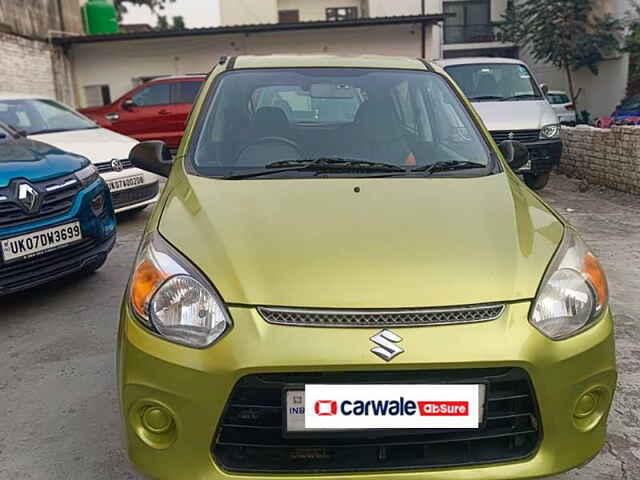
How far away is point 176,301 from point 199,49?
1672 cm

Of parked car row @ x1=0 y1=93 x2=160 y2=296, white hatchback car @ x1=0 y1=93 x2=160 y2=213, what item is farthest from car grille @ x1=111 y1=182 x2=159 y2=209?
parked car row @ x1=0 y1=93 x2=160 y2=296

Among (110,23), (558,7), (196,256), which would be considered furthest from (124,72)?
(196,256)

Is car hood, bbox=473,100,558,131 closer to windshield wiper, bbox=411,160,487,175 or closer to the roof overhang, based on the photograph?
windshield wiper, bbox=411,160,487,175

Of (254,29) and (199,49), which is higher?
(254,29)

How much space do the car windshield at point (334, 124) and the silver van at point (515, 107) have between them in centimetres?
415

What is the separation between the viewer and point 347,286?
1.78 metres

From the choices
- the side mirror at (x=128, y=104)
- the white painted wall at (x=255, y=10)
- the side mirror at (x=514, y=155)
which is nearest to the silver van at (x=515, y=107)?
the side mirror at (x=514, y=155)

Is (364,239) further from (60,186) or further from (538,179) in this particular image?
(538,179)

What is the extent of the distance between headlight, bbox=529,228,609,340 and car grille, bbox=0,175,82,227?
10.1ft

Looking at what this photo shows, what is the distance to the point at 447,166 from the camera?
8.66 ft

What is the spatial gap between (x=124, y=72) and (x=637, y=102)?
13683 mm

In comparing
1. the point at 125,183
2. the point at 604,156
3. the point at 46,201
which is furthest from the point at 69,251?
the point at 604,156

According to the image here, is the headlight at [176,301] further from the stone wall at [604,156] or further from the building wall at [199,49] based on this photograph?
the building wall at [199,49]

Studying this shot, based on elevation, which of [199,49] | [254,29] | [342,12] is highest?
[342,12]
